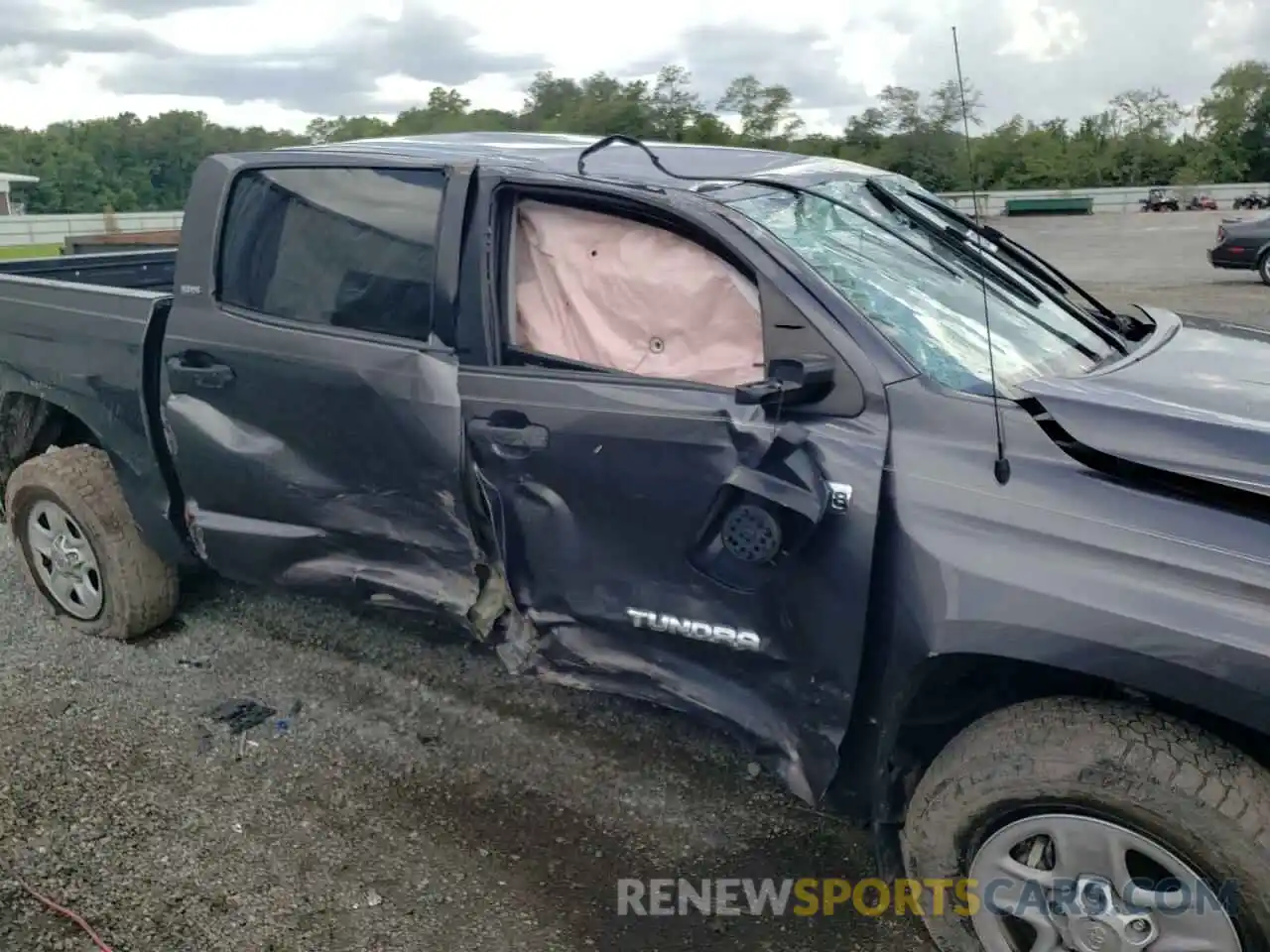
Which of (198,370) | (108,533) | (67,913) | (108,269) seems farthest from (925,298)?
(108,269)

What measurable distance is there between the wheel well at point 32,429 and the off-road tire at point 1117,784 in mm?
3377

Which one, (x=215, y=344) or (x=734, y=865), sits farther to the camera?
(x=215, y=344)

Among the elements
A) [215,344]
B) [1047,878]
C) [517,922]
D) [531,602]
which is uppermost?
[215,344]

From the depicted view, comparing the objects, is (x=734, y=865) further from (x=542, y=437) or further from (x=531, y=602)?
(x=542, y=437)

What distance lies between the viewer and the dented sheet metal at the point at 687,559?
7.97ft

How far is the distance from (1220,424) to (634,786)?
1870 mm

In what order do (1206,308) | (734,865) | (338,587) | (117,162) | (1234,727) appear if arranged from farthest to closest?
(117,162) < (1206,308) < (338,587) < (734,865) < (1234,727)

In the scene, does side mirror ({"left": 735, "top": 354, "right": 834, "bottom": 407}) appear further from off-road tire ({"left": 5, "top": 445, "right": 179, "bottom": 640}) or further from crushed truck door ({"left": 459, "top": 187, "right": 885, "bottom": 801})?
off-road tire ({"left": 5, "top": 445, "right": 179, "bottom": 640})

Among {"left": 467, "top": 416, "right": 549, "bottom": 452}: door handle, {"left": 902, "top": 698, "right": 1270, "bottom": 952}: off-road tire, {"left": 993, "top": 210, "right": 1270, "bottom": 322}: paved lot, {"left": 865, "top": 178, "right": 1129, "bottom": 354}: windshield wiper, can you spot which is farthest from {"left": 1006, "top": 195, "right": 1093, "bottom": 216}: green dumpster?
{"left": 902, "top": 698, "right": 1270, "bottom": 952}: off-road tire

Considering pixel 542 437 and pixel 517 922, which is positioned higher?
pixel 542 437

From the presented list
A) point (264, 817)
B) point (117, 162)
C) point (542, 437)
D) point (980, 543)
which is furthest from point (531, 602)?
point (117, 162)

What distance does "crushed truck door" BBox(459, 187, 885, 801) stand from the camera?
7.97 feet

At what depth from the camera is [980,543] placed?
223 centimetres

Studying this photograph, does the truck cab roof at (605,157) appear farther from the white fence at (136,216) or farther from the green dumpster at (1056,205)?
the green dumpster at (1056,205)
